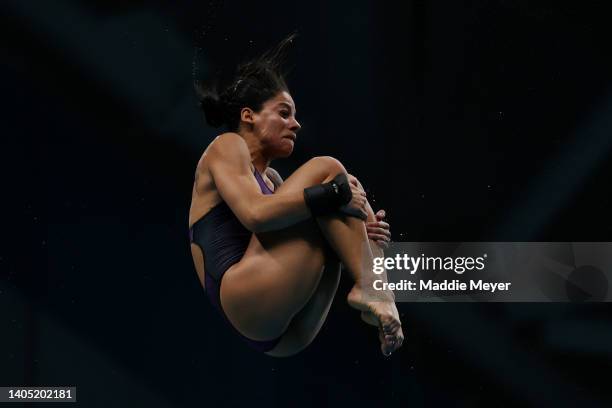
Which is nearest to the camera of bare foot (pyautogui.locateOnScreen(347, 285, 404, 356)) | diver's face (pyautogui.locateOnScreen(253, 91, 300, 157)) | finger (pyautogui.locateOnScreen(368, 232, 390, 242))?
bare foot (pyautogui.locateOnScreen(347, 285, 404, 356))

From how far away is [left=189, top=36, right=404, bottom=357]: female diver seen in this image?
231 cm

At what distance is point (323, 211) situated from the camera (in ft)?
7.60

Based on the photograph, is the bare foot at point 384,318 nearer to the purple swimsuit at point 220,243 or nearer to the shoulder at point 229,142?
the purple swimsuit at point 220,243

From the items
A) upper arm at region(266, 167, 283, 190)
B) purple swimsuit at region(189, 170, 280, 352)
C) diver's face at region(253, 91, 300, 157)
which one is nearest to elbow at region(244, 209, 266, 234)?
purple swimsuit at region(189, 170, 280, 352)

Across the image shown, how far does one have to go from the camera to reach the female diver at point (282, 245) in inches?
91.1

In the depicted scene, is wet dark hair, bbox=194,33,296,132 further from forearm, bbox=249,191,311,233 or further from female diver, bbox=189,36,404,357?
forearm, bbox=249,191,311,233

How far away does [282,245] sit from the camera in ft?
7.70

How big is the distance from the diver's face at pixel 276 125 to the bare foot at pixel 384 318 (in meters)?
0.58

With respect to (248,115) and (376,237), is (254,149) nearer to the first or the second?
(248,115)

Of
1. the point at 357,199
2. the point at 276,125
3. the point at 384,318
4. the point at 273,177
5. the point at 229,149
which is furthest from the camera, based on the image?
the point at 273,177

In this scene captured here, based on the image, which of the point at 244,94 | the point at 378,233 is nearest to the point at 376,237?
the point at 378,233

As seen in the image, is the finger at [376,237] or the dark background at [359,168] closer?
the finger at [376,237]

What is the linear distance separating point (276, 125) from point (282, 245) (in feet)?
1.58

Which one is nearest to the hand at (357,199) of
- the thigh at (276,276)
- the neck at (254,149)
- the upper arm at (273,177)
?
the thigh at (276,276)
